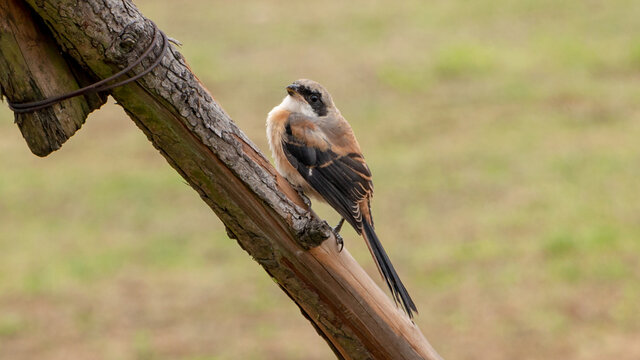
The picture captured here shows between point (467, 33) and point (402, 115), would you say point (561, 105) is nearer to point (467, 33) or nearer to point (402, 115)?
point (402, 115)

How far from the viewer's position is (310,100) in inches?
187

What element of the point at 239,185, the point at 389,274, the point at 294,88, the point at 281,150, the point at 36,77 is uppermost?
the point at 294,88

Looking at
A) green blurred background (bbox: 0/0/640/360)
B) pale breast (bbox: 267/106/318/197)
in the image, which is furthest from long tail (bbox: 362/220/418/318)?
green blurred background (bbox: 0/0/640/360)

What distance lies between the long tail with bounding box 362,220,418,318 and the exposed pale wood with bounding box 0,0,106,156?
51.8 inches

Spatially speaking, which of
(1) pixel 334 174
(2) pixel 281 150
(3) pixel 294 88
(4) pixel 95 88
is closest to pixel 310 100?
(3) pixel 294 88

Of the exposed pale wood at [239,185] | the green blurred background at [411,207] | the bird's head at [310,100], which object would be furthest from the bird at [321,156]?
the green blurred background at [411,207]

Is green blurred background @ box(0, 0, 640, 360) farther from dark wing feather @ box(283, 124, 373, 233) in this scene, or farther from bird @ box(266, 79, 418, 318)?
dark wing feather @ box(283, 124, 373, 233)

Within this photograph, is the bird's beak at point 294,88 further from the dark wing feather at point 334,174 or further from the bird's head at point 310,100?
the dark wing feather at point 334,174

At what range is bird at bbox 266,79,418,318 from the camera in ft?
13.9

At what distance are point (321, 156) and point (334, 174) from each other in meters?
0.11

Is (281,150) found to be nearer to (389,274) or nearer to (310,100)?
(310,100)

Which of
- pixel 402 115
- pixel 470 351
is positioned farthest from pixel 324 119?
pixel 402 115

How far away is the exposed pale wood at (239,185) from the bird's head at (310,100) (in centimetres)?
147

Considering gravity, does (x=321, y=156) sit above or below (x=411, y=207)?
below
